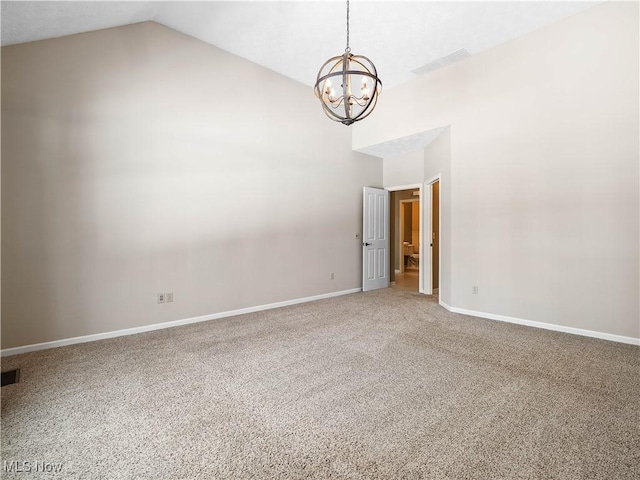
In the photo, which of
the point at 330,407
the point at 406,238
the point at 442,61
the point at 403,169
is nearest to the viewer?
the point at 330,407

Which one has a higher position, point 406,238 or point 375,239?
point 375,239

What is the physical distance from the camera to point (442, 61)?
4.60m

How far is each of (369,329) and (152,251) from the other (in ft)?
9.49

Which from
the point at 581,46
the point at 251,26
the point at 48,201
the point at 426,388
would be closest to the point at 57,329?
the point at 48,201

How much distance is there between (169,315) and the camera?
3.96m

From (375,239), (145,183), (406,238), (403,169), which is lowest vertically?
(406,238)

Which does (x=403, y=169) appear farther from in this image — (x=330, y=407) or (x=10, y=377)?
(x=10, y=377)

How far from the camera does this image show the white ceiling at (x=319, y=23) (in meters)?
3.09

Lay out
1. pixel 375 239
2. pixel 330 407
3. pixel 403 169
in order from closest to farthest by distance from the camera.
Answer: pixel 330 407 < pixel 403 169 < pixel 375 239

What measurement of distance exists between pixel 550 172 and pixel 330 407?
152 inches
